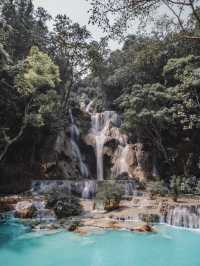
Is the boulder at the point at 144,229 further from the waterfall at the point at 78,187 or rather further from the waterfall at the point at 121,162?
the waterfall at the point at 121,162

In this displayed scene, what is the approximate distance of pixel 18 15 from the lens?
33406 millimetres

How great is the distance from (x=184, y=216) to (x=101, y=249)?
18.8 feet

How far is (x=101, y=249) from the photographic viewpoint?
11.8 m

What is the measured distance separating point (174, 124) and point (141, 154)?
3.93 meters

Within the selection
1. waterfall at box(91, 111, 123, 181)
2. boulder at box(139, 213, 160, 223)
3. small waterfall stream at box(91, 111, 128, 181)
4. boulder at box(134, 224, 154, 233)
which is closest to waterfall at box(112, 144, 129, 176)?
small waterfall stream at box(91, 111, 128, 181)

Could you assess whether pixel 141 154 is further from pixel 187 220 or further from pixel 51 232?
pixel 51 232

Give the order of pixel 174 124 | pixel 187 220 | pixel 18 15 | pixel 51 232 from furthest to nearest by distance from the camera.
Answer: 1. pixel 18 15
2. pixel 174 124
3. pixel 187 220
4. pixel 51 232

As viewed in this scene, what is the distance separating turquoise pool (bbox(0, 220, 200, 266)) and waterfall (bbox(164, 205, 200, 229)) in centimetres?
120

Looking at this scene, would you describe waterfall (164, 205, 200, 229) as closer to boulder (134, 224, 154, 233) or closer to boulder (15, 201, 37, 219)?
boulder (134, 224, 154, 233)

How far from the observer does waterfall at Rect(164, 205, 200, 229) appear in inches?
605

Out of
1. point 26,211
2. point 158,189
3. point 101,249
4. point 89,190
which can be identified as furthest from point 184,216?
point 26,211

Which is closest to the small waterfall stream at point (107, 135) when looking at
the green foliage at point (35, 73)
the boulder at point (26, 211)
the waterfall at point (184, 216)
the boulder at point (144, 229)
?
the boulder at point (26, 211)

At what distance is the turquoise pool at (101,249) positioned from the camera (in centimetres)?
1066

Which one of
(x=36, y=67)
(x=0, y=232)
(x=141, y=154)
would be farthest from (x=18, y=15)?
Answer: (x=0, y=232)
